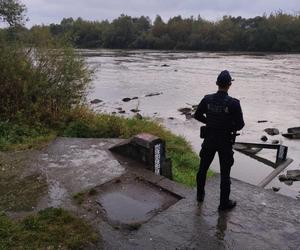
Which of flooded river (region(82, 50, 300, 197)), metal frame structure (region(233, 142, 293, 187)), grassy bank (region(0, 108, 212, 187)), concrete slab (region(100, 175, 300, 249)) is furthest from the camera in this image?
flooded river (region(82, 50, 300, 197))

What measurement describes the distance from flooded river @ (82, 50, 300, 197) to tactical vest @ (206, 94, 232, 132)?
20.9 ft

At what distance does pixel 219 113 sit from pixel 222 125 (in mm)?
189

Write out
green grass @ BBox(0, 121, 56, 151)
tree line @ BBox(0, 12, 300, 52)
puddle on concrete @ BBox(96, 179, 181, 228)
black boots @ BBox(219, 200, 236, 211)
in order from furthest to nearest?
1. tree line @ BBox(0, 12, 300, 52)
2. green grass @ BBox(0, 121, 56, 151)
3. black boots @ BBox(219, 200, 236, 211)
4. puddle on concrete @ BBox(96, 179, 181, 228)

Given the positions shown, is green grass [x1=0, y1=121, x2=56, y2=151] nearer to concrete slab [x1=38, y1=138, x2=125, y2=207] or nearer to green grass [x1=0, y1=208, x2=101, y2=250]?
concrete slab [x1=38, y1=138, x2=125, y2=207]

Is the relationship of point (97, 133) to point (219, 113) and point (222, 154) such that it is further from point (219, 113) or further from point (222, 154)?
point (219, 113)

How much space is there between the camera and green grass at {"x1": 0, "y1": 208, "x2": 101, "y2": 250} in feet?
16.5

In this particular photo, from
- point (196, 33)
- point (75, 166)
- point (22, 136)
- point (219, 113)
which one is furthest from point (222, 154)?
point (196, 33)

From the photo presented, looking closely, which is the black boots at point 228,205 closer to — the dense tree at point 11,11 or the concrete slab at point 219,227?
the concrete slab at point 219,227

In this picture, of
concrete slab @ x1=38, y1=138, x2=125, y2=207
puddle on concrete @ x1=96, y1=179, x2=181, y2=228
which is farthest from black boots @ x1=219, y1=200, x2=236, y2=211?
concrete slab @ x1=38, y1=138, x2=125, y2=207

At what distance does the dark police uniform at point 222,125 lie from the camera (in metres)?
5.96

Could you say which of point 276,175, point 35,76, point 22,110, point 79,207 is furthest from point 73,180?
point 276,175

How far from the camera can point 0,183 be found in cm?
684

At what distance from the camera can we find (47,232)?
17.4ft

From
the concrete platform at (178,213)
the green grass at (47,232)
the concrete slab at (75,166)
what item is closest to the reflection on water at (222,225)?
the concrete platform at (178,213)
